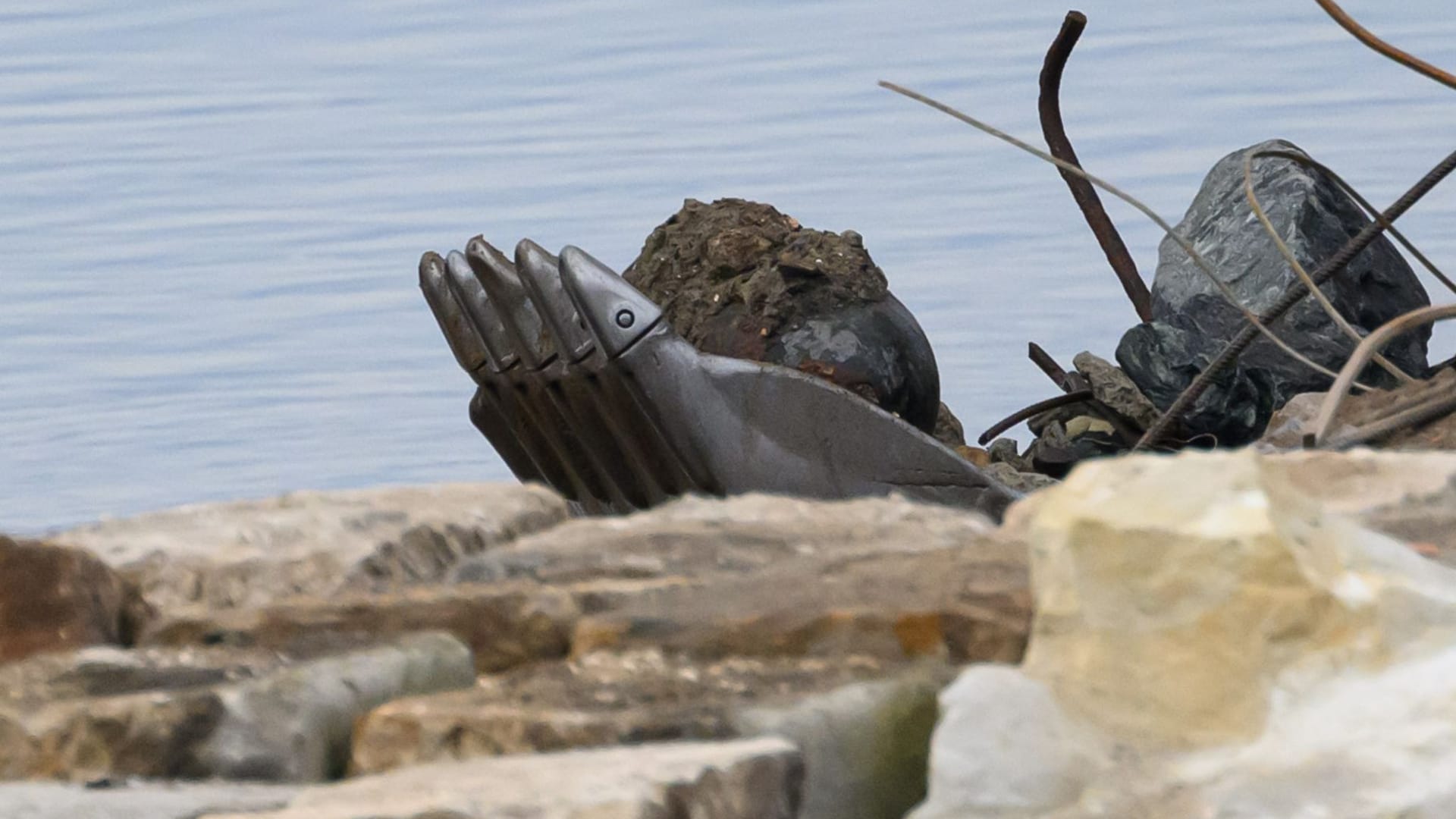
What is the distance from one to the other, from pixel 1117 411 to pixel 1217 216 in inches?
36.6

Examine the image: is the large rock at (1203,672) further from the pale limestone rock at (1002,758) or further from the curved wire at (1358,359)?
the curved wire at (1358,359)

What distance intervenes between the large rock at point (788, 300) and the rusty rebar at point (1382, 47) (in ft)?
4.57

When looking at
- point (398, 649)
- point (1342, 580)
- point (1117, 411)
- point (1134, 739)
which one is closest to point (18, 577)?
point (398, 649)

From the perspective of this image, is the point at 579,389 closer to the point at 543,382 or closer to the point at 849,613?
the point at 543,382

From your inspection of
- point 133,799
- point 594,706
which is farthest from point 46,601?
point 594,706

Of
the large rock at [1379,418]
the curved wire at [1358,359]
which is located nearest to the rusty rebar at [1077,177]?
the large rock at [1379,418]

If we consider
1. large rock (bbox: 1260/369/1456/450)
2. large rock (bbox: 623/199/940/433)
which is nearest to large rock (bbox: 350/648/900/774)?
large rock (bbox: 1260/369/1456/450)

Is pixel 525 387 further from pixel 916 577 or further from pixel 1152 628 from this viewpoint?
pixel 1152 628

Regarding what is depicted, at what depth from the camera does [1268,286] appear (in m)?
5.52

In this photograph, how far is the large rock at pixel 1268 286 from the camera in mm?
4992

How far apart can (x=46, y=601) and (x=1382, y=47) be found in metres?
1.83

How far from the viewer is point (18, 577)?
1882mm

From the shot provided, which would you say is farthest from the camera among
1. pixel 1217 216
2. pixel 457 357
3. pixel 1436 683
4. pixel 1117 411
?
pixel 1217 216

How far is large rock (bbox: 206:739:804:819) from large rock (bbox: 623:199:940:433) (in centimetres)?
266
